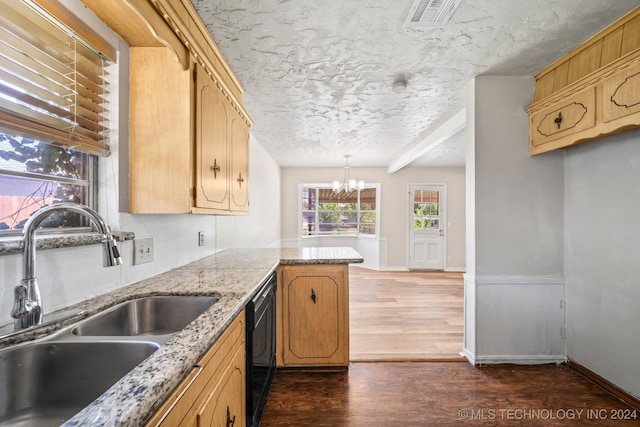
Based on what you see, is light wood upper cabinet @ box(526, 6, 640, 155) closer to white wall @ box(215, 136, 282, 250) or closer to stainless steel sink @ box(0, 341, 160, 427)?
stainless steel sink @ box(0, 341, 160, 427)

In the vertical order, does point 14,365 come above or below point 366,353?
above

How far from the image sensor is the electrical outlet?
1.53 m

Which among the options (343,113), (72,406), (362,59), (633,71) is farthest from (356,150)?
(72,406)

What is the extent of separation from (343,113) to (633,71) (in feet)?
7.24

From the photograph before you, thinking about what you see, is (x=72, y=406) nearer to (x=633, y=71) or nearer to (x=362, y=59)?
(x=362, y=59)

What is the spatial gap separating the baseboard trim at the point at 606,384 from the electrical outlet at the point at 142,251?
3.17 m

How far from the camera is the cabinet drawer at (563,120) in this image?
1.90m

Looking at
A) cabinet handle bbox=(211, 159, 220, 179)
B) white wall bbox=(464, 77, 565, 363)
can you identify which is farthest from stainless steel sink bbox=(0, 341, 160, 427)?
white wall bbox=(464, 77, 565, 363)

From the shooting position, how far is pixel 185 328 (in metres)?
0.95

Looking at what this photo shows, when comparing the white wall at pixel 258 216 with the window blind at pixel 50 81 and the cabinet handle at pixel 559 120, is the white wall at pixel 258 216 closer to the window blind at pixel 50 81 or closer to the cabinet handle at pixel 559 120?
the window blind at pixel 50 81

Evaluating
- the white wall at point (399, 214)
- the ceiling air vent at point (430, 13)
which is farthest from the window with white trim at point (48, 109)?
the white wall at point (399, 214)

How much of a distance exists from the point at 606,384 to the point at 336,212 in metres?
5.35

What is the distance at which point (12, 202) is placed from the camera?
1.02 meters

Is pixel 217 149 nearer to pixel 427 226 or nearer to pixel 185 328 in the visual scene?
pixel 185 328
